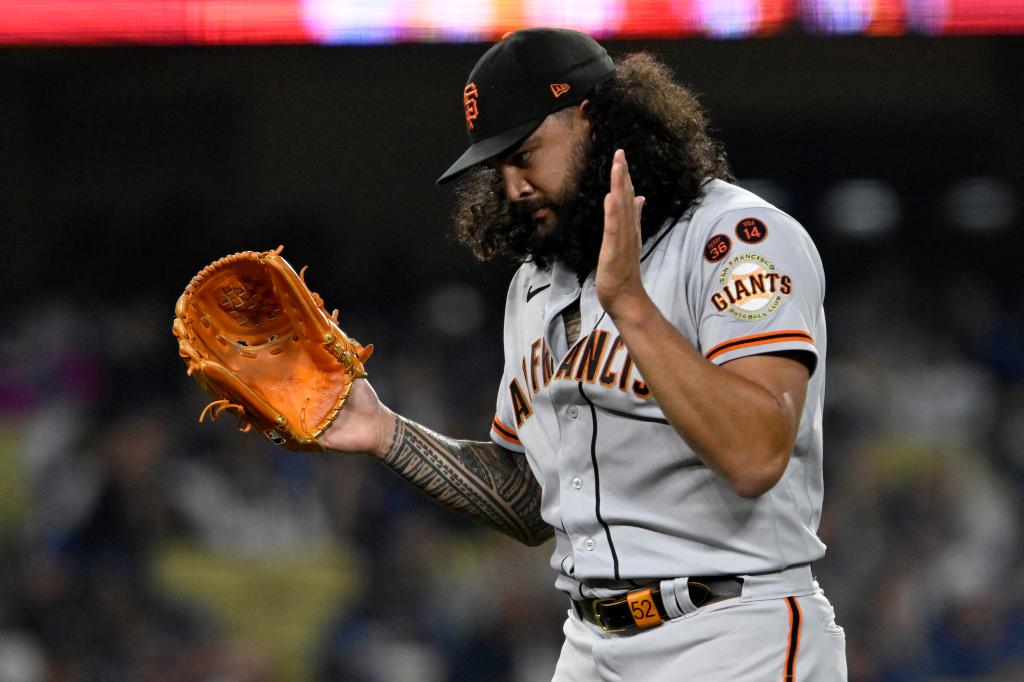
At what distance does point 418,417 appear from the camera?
223 inches

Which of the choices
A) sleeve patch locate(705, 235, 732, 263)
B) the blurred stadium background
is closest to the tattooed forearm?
sleeve patch locate(705, 235, 732, 263)

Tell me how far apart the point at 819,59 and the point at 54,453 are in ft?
11.6

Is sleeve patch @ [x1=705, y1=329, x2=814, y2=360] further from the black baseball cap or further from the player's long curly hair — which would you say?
the black baseball cap

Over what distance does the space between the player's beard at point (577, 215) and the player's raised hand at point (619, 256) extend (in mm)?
339

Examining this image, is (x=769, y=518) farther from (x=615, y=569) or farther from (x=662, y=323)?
(x=662, y=323)

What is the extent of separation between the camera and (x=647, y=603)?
1.73 meters

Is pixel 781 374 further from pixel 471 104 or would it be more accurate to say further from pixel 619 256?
pixel 471 104

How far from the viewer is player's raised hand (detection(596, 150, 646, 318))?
151cm

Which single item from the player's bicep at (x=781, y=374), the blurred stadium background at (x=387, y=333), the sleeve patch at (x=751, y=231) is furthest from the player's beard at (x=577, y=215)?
the blurred stadium background at (x=387, y=333)

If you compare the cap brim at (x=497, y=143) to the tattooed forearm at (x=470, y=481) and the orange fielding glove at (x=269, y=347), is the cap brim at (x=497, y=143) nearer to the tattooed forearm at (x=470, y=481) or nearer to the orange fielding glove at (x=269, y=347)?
the orange fielding glove at (x=269, y=347)

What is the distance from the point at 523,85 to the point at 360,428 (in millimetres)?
642

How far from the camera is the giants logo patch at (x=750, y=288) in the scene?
159cm

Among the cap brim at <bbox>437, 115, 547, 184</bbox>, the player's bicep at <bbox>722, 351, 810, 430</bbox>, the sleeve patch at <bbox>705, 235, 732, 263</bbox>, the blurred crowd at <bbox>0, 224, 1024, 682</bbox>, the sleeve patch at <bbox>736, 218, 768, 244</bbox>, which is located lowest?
the blurred crowd at <bbox>0, 224, 1024, 682</bbox>

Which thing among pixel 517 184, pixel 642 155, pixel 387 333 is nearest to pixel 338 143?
pixel 387 333
